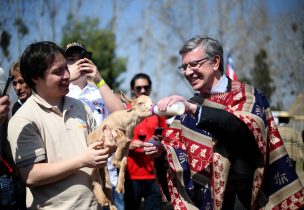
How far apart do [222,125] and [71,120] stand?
1.05 m

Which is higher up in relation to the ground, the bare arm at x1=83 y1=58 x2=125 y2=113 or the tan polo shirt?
the bare arm at x1=83 y1=58 x2=125 y2=113

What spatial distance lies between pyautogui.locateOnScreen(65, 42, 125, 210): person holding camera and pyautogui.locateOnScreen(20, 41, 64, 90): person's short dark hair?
2.83 feet

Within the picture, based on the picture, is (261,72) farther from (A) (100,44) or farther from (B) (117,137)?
(B) (117,137)

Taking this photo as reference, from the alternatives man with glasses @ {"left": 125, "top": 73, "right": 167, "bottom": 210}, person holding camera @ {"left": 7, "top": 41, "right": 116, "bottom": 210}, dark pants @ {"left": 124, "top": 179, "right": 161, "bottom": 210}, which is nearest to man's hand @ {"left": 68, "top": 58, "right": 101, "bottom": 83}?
person holding camera @ {"left": 7, "top": 41, "right": 116, "bottom": 210}

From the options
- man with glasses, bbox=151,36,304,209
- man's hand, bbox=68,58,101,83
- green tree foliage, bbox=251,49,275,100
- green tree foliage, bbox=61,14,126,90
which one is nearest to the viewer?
man with glasses, bbox=151,36,304,209

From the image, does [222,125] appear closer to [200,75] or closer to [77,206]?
[200,75]

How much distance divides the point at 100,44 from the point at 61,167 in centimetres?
2333

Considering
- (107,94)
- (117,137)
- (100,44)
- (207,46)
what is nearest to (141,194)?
(107,94)

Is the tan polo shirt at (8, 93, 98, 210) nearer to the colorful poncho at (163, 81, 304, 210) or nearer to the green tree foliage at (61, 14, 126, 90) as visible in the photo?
the colorful poncho at (163, 81, 304, 210)

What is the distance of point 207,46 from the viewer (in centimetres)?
356

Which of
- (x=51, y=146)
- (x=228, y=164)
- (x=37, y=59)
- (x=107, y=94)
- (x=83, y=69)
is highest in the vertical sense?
(x=37, y=59)

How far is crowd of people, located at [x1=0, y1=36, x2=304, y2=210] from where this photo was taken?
286cm

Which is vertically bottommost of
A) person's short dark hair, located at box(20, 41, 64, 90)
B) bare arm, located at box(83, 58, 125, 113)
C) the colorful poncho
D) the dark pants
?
Result: the dark pants

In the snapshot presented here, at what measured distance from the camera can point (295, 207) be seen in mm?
3369
